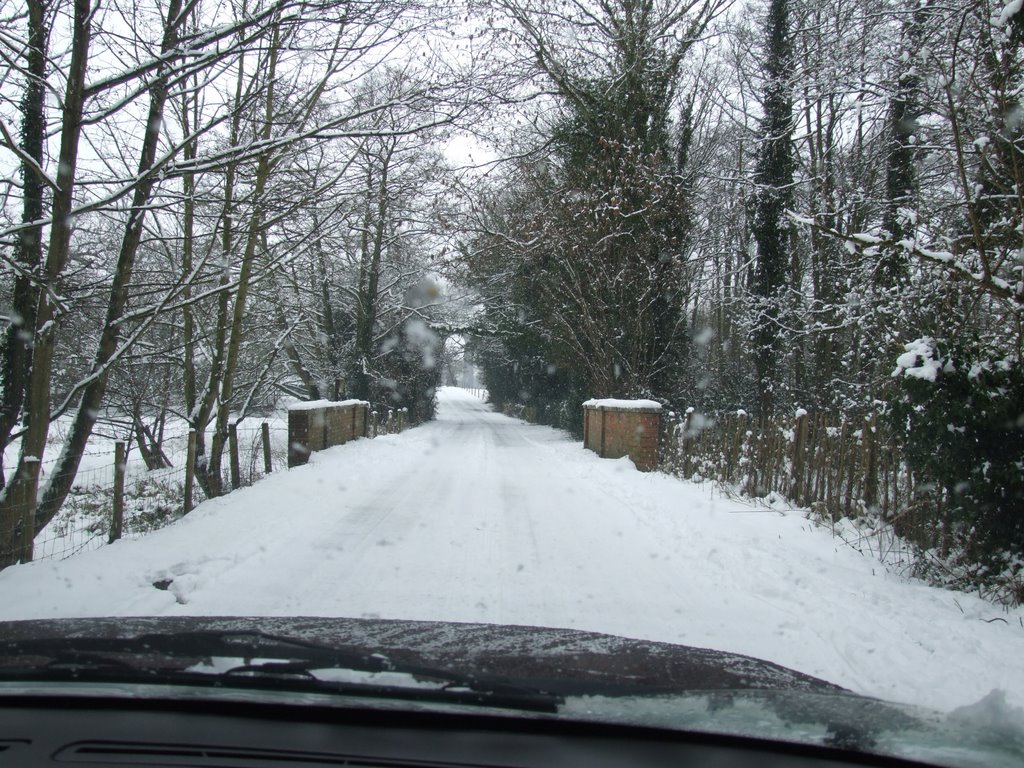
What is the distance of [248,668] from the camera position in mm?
2230

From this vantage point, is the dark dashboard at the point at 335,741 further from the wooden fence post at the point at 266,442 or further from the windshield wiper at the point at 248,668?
the wooden fence post at the point at 266,442

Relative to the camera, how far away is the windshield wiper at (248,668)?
208 centimetres

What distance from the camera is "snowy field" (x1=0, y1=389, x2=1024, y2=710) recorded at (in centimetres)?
424

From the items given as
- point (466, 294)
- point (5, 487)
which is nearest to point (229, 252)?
point (5, 487)

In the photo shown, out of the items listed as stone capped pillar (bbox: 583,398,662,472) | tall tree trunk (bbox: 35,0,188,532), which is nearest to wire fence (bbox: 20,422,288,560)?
tall tree trunk (bbox: 35,0,188,532)

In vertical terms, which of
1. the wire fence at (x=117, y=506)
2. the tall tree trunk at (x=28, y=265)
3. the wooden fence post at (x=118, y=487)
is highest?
the tall tree trunk at (x=28, y=265)

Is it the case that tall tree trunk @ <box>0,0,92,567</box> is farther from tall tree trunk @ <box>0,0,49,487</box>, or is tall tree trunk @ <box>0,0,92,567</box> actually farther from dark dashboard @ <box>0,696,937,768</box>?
dark dashboard @ <box>0,696,937,768</box>

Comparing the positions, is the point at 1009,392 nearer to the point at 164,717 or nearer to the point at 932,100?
the point at 932,100

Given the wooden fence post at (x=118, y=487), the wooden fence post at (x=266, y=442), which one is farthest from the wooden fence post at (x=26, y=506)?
the wooden fence post at (x=266, y=442)

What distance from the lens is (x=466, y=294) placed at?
30.9 m

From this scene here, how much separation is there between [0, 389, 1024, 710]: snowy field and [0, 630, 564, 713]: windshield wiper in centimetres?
231

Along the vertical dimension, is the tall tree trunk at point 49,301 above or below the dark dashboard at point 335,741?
above

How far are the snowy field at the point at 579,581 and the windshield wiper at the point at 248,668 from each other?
231 centimetres

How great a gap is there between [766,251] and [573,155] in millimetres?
5528
